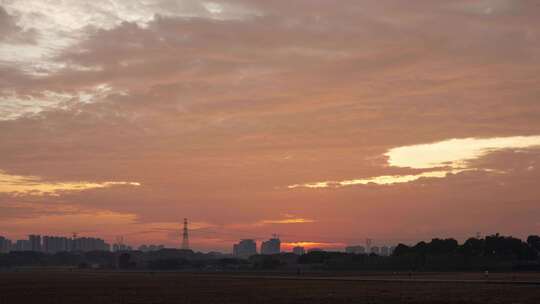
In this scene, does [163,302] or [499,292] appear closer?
[163,302]

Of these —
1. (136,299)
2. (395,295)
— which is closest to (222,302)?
(136,299)

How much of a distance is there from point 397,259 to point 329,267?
20.0 m

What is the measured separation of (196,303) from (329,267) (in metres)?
139

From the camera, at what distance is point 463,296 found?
66.9 m

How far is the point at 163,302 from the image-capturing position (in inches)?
2511

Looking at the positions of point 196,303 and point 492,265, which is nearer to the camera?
point 196,303

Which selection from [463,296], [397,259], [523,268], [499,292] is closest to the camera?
[463,296]

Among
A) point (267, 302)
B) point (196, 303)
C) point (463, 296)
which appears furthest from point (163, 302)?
point (463, 296)

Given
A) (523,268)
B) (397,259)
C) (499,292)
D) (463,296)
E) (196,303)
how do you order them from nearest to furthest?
(196,303), (463,296), (499,292), (523,268), (397,259)

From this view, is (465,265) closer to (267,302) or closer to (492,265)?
(492,265)

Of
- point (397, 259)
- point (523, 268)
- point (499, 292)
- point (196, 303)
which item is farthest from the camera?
point (397, 259)

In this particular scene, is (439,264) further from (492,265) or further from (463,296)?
(463,296)

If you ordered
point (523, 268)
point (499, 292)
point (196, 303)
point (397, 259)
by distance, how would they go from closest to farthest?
point (196, 303) → point (499, 292) → point (523, 268) → point (397, 259)

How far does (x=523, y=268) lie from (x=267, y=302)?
117761 millimetres
